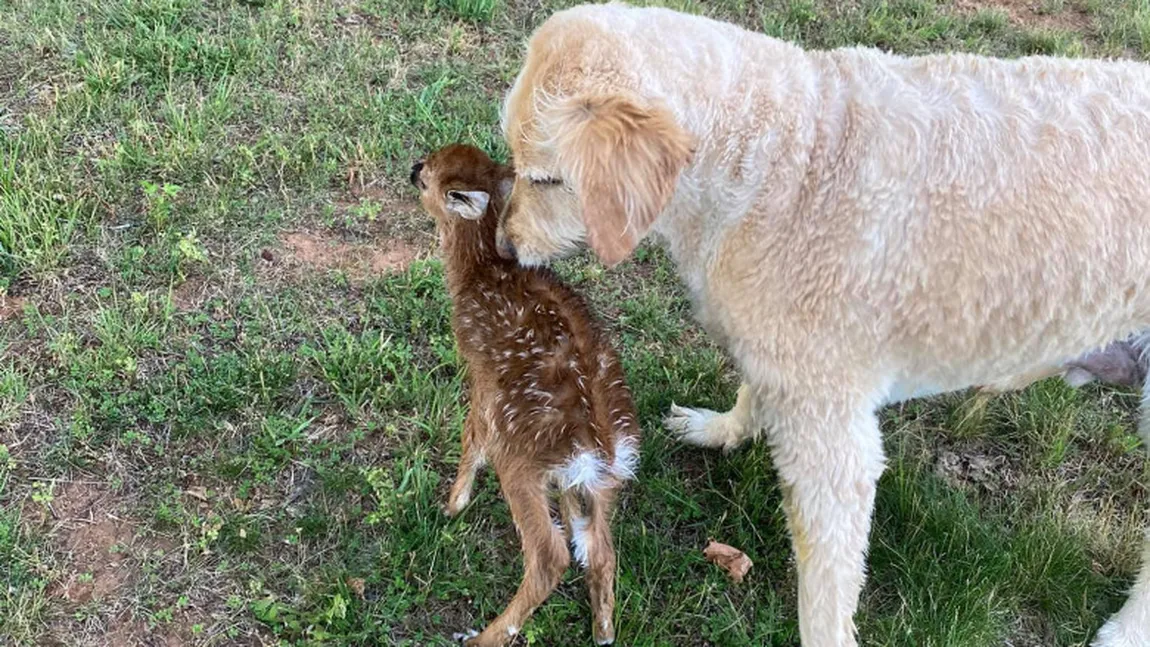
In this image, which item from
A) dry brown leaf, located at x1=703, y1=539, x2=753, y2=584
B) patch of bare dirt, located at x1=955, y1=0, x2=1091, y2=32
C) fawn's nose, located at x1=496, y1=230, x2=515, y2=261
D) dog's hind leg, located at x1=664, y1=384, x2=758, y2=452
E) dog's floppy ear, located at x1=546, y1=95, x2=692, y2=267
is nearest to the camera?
dog's floppy ear, located at x1=546, y1=95, x2=692, y2=267

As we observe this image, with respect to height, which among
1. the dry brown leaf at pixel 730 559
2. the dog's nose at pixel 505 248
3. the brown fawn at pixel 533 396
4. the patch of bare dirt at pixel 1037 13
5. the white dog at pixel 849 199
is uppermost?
the white dog at pixel 849 199

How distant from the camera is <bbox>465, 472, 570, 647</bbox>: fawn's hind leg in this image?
9.93 feet

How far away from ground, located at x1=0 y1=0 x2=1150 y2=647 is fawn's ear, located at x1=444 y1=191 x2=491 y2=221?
901 millimetres

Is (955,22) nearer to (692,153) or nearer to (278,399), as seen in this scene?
(692,153)

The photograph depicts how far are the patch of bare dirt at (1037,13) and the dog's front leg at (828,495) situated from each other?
4.45 m

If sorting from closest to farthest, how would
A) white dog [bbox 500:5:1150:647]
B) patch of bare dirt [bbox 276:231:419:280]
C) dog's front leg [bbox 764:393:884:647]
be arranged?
white dog [bbox 500:5:1150:647], dog's front leg [bbox 764:393:884:647], patch of bare dirt [bbox 276:231:419:280]

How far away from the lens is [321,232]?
4418mm

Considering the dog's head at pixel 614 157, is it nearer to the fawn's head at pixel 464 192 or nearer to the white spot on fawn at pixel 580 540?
the fawn's head at pixel 464 192

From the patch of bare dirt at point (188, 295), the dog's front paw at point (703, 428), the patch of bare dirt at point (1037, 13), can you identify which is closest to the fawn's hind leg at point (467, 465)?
the dog's front paw at point (703, 428)

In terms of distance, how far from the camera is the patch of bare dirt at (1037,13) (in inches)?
244

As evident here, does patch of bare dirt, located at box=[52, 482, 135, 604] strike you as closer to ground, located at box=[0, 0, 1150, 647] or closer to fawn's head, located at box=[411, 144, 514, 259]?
ground, located at box=[0, 0, 1150, 647]

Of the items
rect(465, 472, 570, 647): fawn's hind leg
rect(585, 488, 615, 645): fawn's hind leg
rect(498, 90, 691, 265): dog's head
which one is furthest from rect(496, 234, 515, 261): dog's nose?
rect(585, 488, 615, 645): fawn's hind leg

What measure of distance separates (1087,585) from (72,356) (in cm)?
389

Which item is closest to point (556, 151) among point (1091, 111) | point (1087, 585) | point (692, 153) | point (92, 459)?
point (692, 153)
